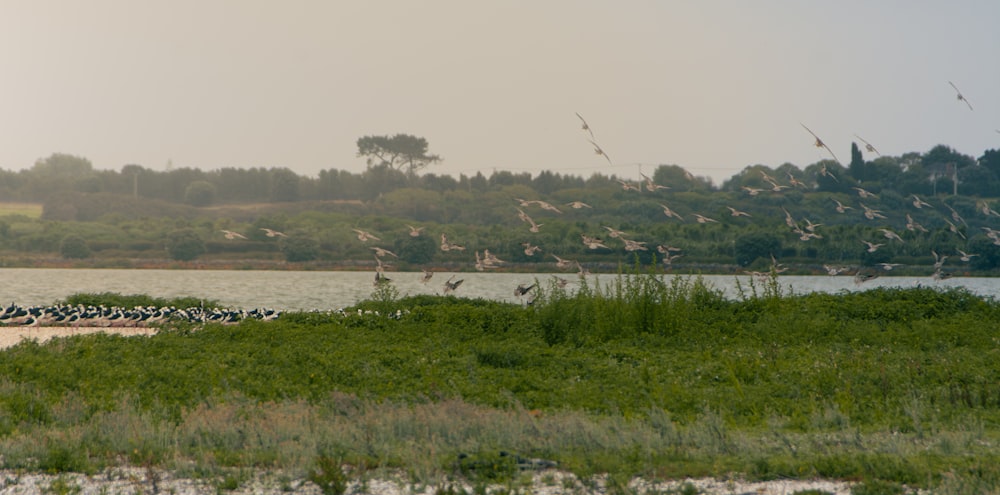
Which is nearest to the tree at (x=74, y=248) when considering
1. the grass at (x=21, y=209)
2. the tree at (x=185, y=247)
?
the tree at (x=185, y=247)

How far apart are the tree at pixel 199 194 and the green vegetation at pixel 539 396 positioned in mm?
136760

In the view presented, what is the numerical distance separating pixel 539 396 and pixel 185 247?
3920 inches

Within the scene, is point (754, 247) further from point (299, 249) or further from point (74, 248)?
point (74, 248)

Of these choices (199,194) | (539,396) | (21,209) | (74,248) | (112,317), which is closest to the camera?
(539,396)

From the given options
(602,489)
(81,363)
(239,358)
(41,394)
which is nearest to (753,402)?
(602,489)

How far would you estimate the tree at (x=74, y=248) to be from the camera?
10688cm

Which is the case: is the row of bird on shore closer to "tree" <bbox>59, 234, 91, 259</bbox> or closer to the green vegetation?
the green vegetation

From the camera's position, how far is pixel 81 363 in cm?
1802

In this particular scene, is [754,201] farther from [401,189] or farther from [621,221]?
[401,189]

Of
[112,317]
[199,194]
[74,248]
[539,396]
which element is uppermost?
[199,194]

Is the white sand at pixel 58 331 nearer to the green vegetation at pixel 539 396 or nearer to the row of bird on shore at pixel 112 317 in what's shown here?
the row of bird on shore at pixel 112 317

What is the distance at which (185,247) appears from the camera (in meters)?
108

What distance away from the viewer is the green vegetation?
412 inches

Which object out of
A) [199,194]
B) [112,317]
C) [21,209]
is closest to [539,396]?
[112,317]
